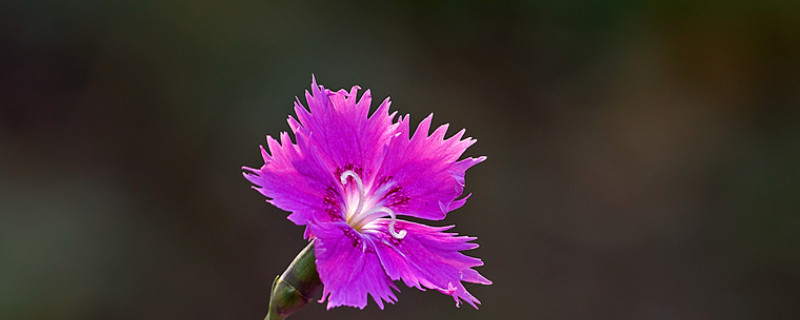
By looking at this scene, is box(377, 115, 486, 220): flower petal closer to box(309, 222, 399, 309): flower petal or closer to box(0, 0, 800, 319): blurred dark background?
box(309, 222, 399, 309): flower petal

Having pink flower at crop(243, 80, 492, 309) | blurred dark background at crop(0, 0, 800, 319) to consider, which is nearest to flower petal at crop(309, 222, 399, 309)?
pink flower at crop(243, 80, 492, 309)

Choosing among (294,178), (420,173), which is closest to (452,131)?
(420,173)

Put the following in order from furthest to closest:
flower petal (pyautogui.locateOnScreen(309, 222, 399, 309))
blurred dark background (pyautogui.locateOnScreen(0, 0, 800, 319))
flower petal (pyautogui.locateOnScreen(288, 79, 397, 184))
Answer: blurred dark background (pyautogui.locateOnScreen(0, 0, 800, 319)), flower petal (pyautogui.locateOnScreen(288, 79, 397, 184)), flower petal (pyautogui.locateOnScreen(309, 222, 399, 309))

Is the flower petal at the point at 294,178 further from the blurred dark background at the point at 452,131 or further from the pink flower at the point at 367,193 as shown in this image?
the blurred dark background at the point at 452,131

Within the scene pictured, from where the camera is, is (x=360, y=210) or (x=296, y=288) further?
(x=360, y=210)

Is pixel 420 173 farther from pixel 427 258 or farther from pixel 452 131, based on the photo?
pixel 452 131
